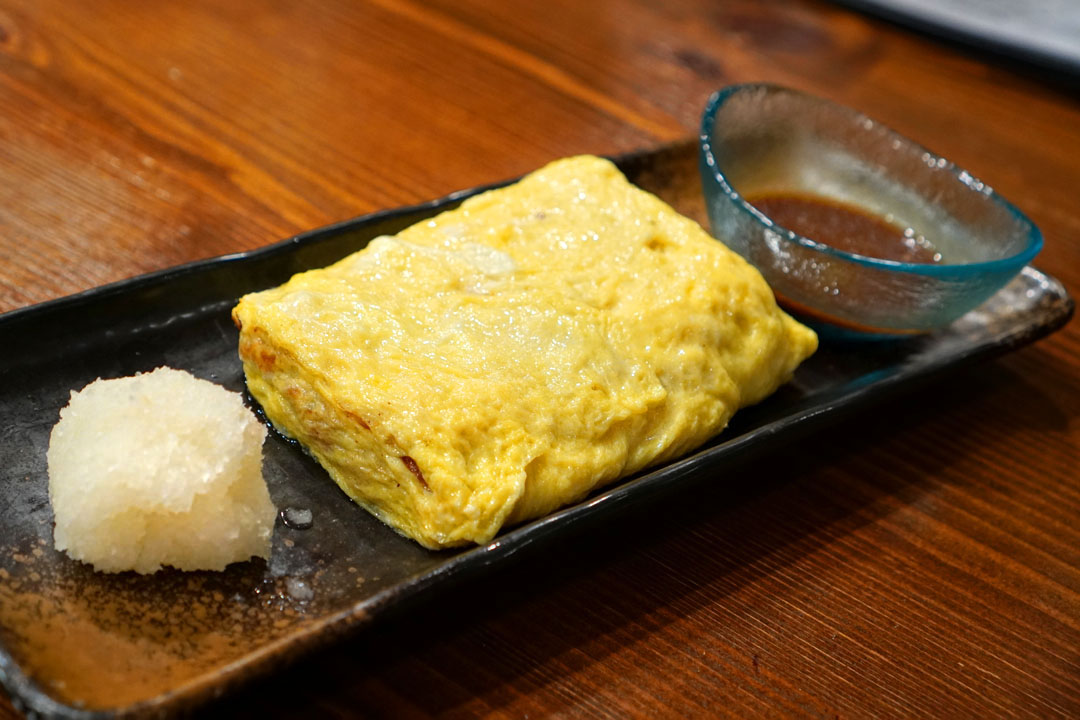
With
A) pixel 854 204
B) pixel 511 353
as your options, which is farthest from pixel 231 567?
pixel 854 204

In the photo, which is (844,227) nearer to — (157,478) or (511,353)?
(511,353)

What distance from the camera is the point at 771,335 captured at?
222cm

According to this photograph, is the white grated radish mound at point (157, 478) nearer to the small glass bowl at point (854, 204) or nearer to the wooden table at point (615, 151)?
the wooden table at point (615, 151)

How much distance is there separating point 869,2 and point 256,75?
3085 mm

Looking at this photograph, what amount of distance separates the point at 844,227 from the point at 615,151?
0.95m

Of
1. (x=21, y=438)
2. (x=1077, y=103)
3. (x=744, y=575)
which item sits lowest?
(x=21, y=438)

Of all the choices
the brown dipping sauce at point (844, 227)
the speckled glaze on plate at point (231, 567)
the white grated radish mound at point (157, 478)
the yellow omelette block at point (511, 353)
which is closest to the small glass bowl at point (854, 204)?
the brown dipping sauce at point (844, 227)

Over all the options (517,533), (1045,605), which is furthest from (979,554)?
(517,533)

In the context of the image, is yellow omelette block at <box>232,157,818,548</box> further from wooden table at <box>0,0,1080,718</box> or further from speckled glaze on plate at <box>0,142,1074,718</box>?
wooden table at <box>0,0,1080,718</box>

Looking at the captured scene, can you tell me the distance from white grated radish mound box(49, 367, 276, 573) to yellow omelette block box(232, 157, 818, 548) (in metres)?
0.21

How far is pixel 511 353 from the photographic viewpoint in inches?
77.1

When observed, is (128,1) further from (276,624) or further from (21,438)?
(276,624)

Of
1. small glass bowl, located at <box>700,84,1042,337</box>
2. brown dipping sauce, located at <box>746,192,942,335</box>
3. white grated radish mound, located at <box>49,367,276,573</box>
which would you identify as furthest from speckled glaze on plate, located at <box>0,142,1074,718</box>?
brown dipping sauce, located at <box>746,192,942,335</box>

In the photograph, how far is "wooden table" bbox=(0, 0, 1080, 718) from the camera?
5.90 feet
